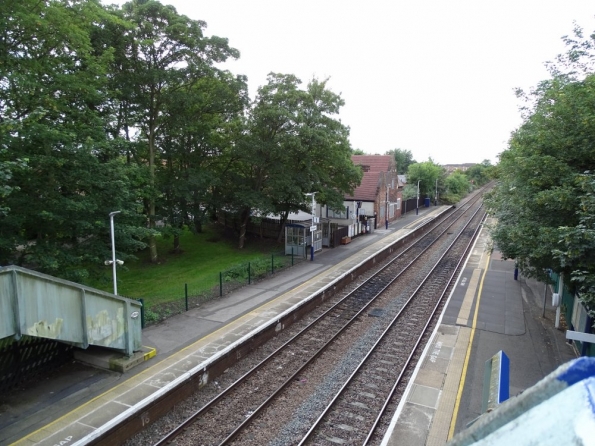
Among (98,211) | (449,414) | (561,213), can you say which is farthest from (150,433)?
(561,213)

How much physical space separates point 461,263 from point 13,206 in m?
25.8

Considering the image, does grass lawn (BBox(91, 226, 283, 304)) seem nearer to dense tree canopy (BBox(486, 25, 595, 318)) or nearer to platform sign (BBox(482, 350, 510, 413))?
dense tree canopy (BBox(486, 25, 595, 318))

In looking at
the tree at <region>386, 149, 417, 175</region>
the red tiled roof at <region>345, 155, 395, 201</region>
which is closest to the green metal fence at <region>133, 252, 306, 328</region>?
the red tiled roof at <region>345, 155, 395, 201</region>

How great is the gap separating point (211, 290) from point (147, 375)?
838 cm

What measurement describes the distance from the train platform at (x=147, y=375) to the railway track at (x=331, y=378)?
1.37 meters

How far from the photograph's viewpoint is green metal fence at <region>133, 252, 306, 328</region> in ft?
55.0

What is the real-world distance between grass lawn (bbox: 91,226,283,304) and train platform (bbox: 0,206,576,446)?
381cm

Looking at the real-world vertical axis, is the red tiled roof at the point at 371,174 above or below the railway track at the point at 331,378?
above

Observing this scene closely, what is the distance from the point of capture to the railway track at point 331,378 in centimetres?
985

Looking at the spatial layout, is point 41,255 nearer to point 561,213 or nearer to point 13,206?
point 13,206

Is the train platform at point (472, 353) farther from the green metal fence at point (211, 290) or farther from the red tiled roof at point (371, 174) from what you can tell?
the red tiled roof at point (371, 174)

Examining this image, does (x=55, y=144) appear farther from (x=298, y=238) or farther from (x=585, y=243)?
(x=298, y=238)

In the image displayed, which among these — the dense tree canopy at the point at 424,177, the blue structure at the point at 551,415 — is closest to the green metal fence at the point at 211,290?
the blue structure at the point at 551,415

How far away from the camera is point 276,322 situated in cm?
1555
